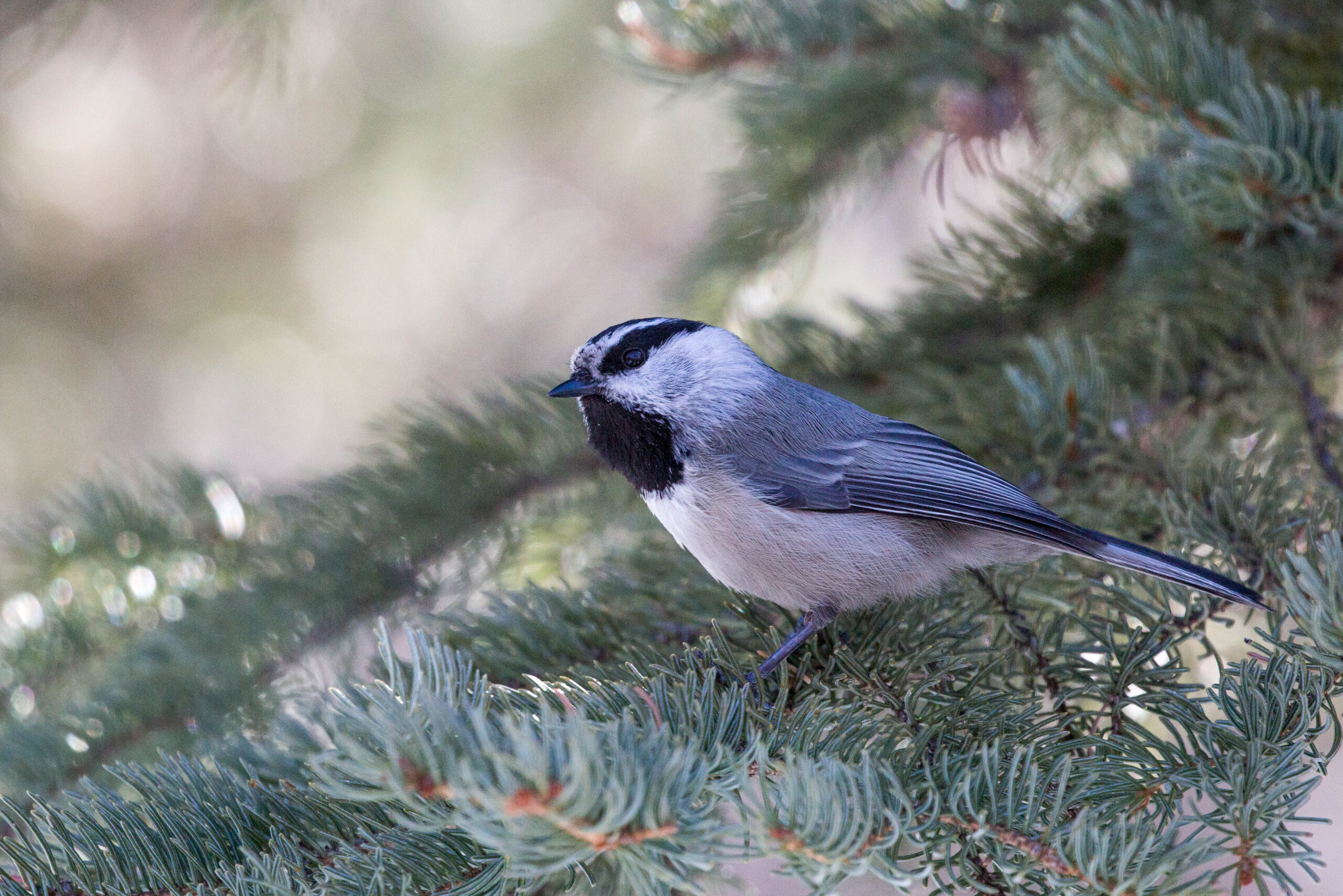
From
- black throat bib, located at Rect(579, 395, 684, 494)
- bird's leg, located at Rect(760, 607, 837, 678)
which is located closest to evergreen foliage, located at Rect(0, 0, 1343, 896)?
bird's leg, located at Rect(760, 607, 837, 678)

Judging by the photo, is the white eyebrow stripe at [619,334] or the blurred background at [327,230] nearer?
the white eyebrow stripe at [619,334]

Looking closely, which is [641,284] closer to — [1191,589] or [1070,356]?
[1070,356]

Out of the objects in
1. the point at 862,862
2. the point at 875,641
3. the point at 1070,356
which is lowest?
the point at 875,641

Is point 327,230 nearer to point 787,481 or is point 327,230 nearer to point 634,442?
point 634,442

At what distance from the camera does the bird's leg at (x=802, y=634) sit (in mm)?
1201

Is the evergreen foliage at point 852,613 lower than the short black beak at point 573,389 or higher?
lower

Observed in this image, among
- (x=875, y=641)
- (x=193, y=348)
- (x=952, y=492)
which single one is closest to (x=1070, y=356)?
(x=952, y=492)

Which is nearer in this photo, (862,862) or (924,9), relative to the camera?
(862,862)

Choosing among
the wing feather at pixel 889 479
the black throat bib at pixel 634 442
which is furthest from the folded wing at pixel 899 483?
the black throat bib at pixel 634 442

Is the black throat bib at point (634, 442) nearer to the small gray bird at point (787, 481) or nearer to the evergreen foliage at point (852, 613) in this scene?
the small gray bird at point (787, 481)

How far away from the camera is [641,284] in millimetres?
4070

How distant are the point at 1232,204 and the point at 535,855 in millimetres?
1161

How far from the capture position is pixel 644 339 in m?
1.59

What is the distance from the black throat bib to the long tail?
598 millimetres
